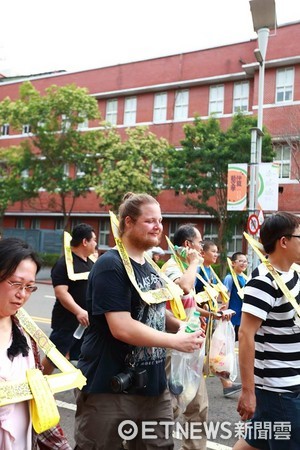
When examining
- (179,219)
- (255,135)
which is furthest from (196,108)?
(255,135)

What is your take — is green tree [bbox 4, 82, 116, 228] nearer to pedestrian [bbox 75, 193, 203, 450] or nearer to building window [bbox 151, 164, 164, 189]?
building window [bbox 151, 164, 164, 189]

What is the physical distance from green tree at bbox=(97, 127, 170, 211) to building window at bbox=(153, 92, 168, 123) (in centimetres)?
367

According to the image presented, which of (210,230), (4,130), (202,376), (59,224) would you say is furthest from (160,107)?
(202,376)

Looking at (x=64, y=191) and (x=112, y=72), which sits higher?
(x=112, y=72)

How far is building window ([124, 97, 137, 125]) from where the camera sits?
25703 millimetres

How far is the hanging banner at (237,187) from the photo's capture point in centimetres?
1155

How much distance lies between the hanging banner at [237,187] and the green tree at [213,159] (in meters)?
6.69

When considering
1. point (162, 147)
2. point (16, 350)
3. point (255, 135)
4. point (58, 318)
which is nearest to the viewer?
point (16, 350)

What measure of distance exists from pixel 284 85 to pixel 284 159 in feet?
11.1

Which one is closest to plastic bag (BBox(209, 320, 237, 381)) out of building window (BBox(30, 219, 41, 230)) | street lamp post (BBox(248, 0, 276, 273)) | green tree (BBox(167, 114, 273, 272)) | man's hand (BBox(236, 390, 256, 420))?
man's hand (BBox(236, 390, 256, 420))

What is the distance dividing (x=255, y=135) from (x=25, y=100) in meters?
→ 14.0

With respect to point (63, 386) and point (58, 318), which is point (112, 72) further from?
point (63, 386)

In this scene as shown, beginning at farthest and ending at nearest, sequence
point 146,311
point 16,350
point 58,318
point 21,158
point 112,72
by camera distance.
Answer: point 112,72 < point 21,158 < point 58,318 < point 146,311 < point 16,350

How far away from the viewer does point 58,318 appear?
15.9 feet
